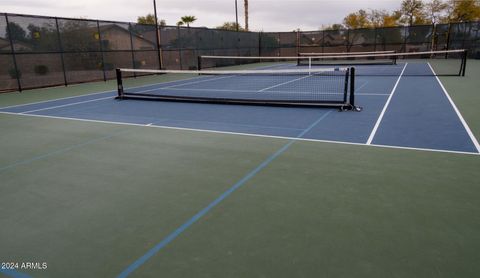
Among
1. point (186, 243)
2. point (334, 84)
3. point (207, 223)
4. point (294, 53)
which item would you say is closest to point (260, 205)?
point (207, 223)

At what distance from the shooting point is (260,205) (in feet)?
12.2

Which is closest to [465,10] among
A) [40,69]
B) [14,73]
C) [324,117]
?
[324,117]

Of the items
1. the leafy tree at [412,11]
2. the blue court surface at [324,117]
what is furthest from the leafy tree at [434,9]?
the blue court surface at [324,117]

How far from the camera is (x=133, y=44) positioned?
19672 mm

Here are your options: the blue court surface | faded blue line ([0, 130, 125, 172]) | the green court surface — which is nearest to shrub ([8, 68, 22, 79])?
the blue court surface

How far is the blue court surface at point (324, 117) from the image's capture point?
6.23m

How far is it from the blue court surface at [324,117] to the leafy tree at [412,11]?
145 ft

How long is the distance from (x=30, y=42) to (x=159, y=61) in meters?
8.17

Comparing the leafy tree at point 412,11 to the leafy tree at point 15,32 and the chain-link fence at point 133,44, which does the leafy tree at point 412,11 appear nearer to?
the chain-link fence at point 133,44

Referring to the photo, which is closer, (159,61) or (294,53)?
(159,61)

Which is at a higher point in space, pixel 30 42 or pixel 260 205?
pixel 30 42

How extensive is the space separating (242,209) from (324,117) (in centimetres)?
505

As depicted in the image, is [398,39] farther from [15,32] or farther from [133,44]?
[15,32]

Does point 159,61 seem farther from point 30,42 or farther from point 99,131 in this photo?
point 99,131
